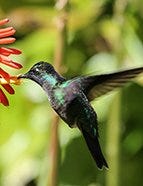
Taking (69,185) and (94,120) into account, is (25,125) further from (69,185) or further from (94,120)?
(94,120)

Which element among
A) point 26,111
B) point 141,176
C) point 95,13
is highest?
point 95,13

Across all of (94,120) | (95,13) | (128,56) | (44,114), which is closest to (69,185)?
(44,114)

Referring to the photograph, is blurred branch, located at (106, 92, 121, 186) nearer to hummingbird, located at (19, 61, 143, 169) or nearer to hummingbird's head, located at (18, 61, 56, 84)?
hummingbird, located at (19, 61, 143, 169)

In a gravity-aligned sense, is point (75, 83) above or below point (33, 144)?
above

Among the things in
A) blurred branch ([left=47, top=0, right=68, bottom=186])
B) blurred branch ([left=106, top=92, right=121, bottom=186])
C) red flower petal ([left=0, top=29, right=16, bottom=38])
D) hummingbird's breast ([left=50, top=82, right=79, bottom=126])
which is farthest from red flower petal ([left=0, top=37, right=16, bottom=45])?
blurred branch ([left=106, top=92, right=121, bottom=186])

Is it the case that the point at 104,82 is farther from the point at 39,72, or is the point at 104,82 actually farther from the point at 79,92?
the point at 39,72

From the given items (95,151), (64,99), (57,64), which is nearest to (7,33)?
(64,99)

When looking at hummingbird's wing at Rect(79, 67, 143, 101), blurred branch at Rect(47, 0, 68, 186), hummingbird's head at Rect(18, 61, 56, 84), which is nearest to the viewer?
hummingbird's head at Rect(18, 61, 56, 84)
